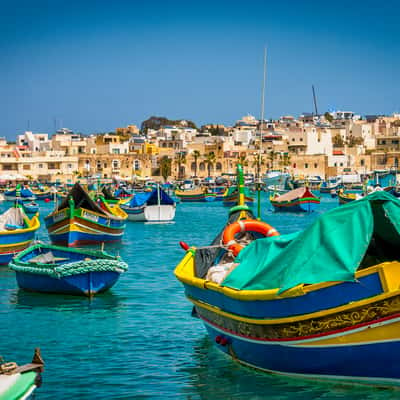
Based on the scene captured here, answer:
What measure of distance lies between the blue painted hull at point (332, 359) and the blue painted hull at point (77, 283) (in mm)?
8529

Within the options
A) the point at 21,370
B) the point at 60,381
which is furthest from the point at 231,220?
the point at 21,370

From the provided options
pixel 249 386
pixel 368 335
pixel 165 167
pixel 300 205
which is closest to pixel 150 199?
pixel 300 205

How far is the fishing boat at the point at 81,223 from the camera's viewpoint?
36062 mm

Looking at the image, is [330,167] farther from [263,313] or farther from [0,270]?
[263,313]

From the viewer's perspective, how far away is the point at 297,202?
6775 centimetres

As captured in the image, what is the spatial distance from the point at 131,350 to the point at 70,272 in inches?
208

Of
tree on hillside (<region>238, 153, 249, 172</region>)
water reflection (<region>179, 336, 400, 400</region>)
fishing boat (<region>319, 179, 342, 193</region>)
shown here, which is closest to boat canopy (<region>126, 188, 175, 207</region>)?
water reflection (<region>179, 336, 400, 400</region>)

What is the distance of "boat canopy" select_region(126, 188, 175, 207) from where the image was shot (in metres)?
56.2

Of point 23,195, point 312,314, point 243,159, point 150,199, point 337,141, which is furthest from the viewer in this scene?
point 337,141

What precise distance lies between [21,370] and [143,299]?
39.1 ft

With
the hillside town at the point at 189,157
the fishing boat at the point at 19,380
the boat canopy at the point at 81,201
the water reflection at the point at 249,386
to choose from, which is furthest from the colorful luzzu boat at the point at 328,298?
the hillside town at the point at 189,157

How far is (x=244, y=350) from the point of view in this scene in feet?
44.6

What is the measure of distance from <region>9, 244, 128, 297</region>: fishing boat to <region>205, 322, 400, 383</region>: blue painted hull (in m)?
8.37

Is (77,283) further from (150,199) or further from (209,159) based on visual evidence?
(209,159)
